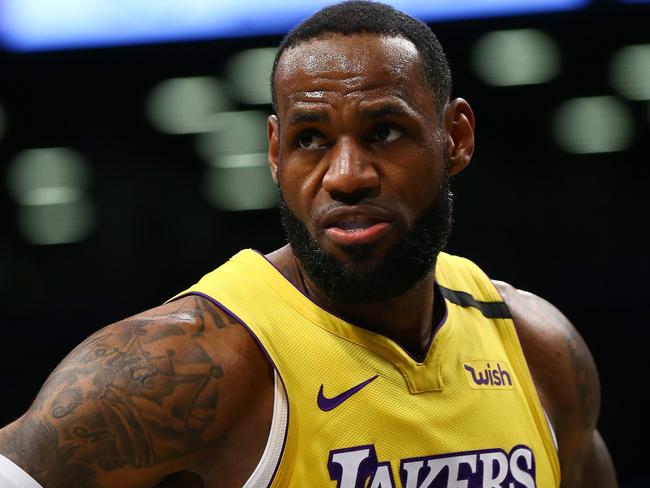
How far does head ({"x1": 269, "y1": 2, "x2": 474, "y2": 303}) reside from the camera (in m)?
2.26

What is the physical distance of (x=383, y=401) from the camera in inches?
89.2

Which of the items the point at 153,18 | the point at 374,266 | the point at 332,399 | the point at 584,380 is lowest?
the point at 584,380

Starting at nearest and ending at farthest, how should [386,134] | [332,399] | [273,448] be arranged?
[273,448] < [332,399] < [386,134]

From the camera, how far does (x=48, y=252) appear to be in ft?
15.7

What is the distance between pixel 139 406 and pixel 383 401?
20.6 inches

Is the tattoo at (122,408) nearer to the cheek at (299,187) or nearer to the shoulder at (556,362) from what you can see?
the cheek at (299,187)

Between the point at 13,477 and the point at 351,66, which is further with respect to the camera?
the point at 351,66

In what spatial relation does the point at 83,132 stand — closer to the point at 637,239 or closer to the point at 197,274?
the point at 197,274

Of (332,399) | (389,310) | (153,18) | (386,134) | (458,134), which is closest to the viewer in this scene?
(332,399)

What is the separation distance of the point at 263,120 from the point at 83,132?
0.78 m

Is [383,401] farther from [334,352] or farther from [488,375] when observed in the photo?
[488,375]

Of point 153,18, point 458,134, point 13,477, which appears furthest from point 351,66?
point 153,18

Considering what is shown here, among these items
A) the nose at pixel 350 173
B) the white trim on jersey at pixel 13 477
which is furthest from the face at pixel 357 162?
the white trim on jersey at pixel 13 477

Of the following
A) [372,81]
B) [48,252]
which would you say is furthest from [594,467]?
[48,252]
